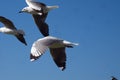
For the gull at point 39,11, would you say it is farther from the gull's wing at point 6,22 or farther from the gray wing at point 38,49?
the gray wing at point 38,49

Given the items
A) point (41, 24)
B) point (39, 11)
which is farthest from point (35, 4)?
point (41, 24)

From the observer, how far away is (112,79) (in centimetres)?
1564

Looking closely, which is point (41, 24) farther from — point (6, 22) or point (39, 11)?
point (6, 22)

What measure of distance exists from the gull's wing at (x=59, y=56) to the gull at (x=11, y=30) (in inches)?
101

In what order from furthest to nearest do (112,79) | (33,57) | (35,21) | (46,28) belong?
1. (112,79)
2. (35,21)
3. (46,28)
4. (33,57)

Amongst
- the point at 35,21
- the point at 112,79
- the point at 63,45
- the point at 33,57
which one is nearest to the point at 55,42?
the point at 63,45

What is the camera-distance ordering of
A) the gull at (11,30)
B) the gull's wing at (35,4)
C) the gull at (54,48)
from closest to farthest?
the gull at (54,48) < the gull at (11,30) < the gull's wing at (35,4)

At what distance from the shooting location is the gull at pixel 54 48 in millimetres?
9852

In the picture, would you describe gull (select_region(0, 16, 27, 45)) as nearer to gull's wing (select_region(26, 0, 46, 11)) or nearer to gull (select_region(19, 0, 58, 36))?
gull (select_region(19, 0, 58, 36))

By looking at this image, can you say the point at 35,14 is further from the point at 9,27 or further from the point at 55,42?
the point at 55,42

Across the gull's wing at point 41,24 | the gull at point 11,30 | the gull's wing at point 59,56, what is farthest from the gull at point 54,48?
→ the gull at point 11,30

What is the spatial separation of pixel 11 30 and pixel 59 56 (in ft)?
11.5

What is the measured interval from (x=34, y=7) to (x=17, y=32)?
1137 mm

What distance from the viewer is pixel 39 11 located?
14078 mm
